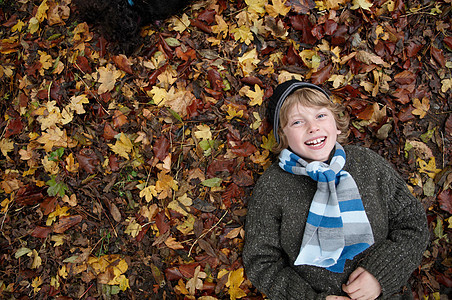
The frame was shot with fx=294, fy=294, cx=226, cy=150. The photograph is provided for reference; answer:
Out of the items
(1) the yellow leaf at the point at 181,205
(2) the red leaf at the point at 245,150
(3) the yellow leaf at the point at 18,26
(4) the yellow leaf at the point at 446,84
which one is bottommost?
(1) the yellow leaf at the point at 181,205

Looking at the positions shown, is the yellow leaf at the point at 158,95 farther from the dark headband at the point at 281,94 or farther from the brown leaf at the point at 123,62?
the dark headband at the point at 281,94

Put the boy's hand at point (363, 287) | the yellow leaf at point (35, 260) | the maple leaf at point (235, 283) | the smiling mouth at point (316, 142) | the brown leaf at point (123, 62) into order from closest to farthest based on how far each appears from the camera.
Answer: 1. the boy's hand at point (363, 287)
2. the smiling mouth at point (316, 142)
3. the maple leaf at point (235, 283)
4. the brown leaf at point (123, 62)
5. the yellow leaf at point (35, 260)

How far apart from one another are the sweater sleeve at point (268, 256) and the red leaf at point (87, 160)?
1566mm

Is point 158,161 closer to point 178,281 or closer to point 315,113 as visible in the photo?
point 178,281

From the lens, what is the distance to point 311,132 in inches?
89.0

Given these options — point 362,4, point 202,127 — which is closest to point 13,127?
point 202,127

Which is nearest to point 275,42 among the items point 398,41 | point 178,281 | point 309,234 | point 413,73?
point 398,41

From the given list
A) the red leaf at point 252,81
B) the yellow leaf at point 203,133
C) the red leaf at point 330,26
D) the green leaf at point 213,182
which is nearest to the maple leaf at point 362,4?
the red leaf at point 330,26

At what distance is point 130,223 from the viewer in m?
2.77

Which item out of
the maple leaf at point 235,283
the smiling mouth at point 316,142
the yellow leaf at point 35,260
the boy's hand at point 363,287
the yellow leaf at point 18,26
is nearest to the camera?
the boy's hand at point 363,287

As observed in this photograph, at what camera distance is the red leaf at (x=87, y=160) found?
Answer: 2.79 metres

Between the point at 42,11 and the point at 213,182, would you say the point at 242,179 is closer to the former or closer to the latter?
the point at 213,182

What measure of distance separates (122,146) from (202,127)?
773 mm

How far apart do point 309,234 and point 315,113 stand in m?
0.95
